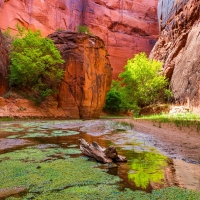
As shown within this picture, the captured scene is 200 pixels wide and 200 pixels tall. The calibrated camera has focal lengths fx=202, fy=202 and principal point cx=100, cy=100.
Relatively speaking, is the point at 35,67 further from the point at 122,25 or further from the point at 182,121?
the point at 122,25

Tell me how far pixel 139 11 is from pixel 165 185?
6081 centimetres

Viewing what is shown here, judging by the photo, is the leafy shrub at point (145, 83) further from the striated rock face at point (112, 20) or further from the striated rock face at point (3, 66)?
the striated rock face at point (112, 20)

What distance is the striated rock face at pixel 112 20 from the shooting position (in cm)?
4153

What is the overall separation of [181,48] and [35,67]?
62.9 feet

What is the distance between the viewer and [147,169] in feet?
11.5

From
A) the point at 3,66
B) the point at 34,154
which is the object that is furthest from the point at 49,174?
the point at 3,66

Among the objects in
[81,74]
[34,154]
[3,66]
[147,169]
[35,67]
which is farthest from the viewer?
[81,74]

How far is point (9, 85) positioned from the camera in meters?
20.8

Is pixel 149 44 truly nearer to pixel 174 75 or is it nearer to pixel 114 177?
pixel 174 75

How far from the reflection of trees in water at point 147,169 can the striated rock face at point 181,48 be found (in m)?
17.3

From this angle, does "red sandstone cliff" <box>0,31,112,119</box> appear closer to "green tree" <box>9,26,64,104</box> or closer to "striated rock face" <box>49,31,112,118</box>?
"striated rock face" <box>49,31,112,118</box>

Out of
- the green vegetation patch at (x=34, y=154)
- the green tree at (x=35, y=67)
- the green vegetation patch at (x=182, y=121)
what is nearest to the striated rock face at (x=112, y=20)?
the green tree at (x=35, y=67)

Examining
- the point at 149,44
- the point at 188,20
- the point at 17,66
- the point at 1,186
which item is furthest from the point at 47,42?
Result: the point at 149,44

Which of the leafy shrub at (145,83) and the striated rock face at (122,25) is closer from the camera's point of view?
the leafy shrub at (145,83)
